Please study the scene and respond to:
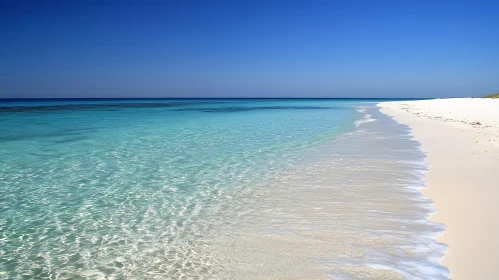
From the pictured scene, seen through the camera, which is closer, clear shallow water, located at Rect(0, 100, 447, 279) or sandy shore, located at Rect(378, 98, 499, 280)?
sandy shore, located at Rect(378, 98, 499, 280)

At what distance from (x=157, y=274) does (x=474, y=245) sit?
140 inches

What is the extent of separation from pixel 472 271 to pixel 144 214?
4.38m

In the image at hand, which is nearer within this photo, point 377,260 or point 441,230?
point 377,260

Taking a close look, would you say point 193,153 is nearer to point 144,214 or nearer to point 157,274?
point 144,214

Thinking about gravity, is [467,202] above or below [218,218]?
above

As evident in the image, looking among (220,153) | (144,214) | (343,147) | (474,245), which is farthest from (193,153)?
(474,245)

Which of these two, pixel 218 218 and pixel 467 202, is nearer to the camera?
pixel 218 218

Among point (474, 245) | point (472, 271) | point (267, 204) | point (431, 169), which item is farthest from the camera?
point (431, 169)

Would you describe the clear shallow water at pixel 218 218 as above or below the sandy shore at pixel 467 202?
below

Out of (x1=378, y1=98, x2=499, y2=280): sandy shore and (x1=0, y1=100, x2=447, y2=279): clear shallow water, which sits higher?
(x1=378, y1=98, x2=499, y2=280): sandy shore

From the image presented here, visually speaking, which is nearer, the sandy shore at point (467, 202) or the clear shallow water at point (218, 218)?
the sandy shore at point (467, 202)

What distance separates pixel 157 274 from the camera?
3.62 m

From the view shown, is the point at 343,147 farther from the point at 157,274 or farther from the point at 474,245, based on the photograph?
the point at 157,274

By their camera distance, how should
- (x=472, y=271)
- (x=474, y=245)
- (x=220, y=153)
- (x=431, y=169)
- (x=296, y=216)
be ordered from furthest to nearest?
(x=220, y=153) → (x=431, y=169) → (x=296, y=216) → (x=474, y=245) → (x=472, y=271)
